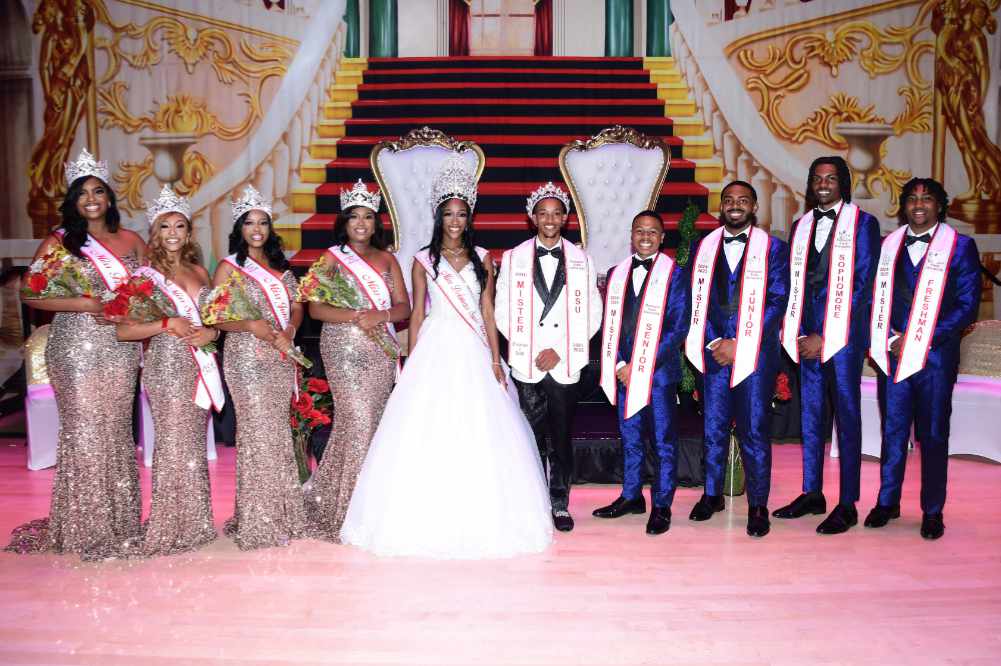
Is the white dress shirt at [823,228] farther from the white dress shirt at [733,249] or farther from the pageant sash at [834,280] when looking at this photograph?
the white dress shirt at [733,249]

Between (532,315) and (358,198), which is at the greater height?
(358,198)

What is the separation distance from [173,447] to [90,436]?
31cm

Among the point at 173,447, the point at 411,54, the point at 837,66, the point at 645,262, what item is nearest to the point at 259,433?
the point at 173,447

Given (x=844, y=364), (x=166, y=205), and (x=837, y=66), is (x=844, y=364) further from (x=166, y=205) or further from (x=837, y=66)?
(x=837, y=66)

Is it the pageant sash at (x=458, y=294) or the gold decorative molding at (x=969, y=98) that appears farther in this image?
the gold decorative molding at (x=969, y=98)

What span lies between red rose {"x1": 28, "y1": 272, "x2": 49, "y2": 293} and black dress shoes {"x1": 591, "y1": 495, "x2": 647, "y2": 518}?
2.41 m

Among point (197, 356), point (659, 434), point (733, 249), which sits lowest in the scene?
point (659, 434)

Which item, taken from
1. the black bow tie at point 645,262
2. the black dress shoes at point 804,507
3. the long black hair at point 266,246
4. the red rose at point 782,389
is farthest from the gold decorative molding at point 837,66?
the long black hair at point 266,246

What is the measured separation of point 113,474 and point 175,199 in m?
1.08

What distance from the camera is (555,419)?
3.67m

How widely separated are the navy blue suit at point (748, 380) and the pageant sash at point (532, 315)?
534 mm

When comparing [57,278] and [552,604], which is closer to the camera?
[552,604]

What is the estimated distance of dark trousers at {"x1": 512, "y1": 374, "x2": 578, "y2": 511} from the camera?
3631 millimetres

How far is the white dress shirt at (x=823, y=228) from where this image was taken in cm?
360
